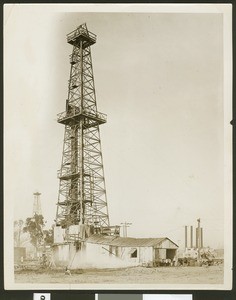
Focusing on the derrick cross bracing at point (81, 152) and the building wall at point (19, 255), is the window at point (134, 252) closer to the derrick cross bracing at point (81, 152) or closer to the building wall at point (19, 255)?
the derrick cross bracing at point (81, 152)

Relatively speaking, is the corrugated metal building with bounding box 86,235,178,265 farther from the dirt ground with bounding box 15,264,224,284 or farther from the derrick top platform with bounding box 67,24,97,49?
the derrick top platform with bounding box 67,24,97,49

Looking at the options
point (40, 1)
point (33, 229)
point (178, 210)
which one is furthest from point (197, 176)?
point (40, 1)

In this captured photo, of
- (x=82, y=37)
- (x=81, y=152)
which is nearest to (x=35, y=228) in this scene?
(x=81, y=152)

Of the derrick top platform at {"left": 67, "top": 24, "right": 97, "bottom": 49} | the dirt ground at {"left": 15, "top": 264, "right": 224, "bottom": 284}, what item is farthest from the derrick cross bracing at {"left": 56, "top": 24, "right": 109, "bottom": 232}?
the dirt ground at {"left": 15, "top": 264, "right": 224, "bottom": 284}

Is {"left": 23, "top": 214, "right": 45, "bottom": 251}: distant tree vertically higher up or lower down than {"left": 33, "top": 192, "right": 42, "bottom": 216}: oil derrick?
lower down

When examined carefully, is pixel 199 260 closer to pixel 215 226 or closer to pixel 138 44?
pixel 215 226

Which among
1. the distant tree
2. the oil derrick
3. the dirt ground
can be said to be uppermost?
the oil derrick

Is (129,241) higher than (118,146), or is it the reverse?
(118,146)

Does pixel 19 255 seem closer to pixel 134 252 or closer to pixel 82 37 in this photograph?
pixel 134 252
